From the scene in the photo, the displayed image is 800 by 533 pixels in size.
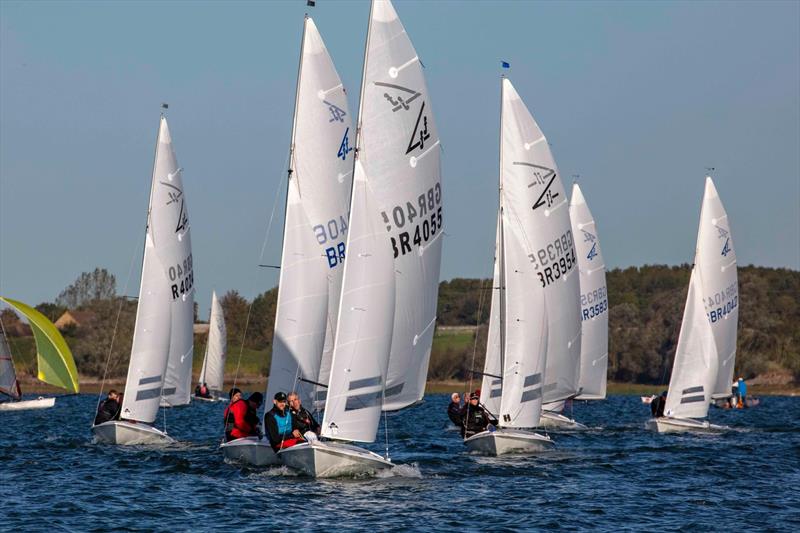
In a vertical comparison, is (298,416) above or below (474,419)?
below

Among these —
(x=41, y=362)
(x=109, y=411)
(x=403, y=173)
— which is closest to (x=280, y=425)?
(x=403, y=173)

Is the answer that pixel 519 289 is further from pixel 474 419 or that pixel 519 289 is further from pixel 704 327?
pixel 704 327

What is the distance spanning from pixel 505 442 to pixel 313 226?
600cm

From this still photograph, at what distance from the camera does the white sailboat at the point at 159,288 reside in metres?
30.8

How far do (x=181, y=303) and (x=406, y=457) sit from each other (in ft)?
26.2

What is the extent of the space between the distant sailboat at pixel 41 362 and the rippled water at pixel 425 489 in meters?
21.2

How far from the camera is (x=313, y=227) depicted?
25750 millimetres

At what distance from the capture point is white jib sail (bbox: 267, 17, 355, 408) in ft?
82.7

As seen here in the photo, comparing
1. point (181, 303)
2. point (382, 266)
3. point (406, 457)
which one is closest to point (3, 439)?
point (181, 303)

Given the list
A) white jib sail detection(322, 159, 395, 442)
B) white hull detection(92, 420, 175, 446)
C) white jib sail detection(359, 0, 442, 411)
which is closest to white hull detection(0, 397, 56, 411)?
white hull detection(92, 420, 175, 446)

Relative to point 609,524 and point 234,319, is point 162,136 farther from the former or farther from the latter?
point 234,319

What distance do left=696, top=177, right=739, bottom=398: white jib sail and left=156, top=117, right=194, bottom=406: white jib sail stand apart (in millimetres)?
14946

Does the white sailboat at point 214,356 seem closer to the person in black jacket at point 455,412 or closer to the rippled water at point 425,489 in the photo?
the rippled water at point 425,489

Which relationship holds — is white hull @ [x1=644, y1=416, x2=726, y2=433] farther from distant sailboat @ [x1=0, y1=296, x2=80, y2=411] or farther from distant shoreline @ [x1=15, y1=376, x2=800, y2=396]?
distant shoreline @ [x1=15, y1=376, x2=800, y2=396]
